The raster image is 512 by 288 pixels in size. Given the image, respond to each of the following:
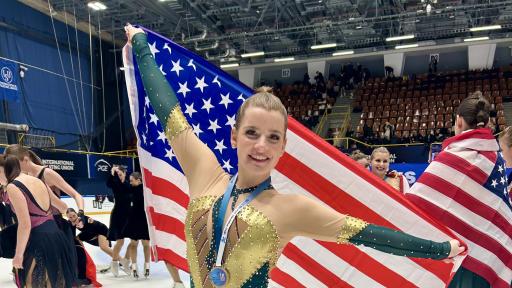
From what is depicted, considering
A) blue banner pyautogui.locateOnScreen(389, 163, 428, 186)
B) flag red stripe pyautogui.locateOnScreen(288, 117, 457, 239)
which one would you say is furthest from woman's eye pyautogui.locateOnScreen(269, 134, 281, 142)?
blue banner pyautogui.locateOnScreen(389, 163, 428, 186)

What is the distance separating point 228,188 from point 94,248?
27.4 feet

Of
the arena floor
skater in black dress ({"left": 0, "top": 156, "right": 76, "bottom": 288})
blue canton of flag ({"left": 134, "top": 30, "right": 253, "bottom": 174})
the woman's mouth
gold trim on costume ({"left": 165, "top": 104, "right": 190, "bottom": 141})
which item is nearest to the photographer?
the woman's mouth

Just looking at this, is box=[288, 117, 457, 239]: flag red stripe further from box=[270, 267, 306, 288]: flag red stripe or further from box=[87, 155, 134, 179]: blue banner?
box=[87, 155, 134, 179]: blue banner

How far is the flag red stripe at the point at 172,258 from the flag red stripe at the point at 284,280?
0.97m

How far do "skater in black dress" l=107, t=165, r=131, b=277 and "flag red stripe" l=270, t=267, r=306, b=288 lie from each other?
4212mm

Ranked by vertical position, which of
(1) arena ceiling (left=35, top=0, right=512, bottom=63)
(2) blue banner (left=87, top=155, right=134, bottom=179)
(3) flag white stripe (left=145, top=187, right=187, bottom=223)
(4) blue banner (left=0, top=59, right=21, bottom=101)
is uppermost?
(1) arena ceiling (left=35, top=0, right=512, bottom=63)

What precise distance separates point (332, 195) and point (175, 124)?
1.17m

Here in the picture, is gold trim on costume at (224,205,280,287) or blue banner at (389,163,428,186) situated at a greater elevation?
gold trim on costume at (224,205,280,287)

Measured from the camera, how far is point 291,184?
2.77 metres

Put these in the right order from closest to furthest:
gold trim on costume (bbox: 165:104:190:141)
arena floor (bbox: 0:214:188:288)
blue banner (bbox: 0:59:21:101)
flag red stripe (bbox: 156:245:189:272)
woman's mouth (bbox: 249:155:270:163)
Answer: woman's mouth (bbox: 249:155:270:163)
gold trim on costume (bbox: 165:104:190:141)
flag red stripe (bbox: 156:245:189:272)
arena floor (bbox: 0:214:188:288)
blue banner (bbox: 0:59:21:101)

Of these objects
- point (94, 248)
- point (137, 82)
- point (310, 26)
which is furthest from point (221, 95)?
point (310, 26)

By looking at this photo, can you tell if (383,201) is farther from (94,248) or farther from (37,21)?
(37,21)

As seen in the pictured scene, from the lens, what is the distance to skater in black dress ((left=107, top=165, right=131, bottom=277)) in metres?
6.62

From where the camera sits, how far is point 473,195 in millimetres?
2469
